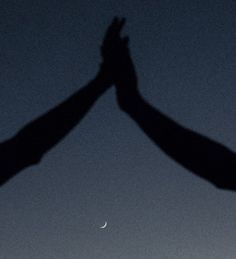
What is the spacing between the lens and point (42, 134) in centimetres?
141

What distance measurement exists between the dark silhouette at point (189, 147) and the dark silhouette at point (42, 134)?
269 millimetres

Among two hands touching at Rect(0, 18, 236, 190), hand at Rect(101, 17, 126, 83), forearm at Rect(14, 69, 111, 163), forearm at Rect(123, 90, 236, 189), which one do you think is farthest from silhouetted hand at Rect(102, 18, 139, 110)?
forearm at Rect(123, 90, 236, 189)

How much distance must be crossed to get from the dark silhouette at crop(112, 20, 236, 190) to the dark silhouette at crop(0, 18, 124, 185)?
269 mm

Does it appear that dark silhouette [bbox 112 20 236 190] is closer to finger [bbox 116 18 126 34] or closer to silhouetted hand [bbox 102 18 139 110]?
silhouetted hand [bbox 102 18 139 110]

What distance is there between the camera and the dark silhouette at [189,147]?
123 cm

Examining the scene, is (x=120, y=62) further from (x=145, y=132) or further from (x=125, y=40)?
(x=145, y=132)

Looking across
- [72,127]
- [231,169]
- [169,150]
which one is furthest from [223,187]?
[72,127]

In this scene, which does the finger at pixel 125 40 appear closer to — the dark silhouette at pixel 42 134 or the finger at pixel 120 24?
the finger at pixel 120 24

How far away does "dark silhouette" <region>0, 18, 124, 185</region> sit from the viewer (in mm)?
1294

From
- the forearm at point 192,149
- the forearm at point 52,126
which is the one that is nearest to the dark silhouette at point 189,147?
the forearm at point 192,149

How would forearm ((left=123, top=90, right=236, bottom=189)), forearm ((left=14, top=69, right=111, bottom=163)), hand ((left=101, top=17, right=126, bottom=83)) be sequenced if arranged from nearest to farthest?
forearm ((left=123, top=90, right=236, bottom=189)) < forearm ((left=14, top=69, right=111, bottom=163)) < hand ((left=101, top=17, right=126, bottom=83))

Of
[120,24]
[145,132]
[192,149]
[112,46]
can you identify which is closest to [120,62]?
[112,46]

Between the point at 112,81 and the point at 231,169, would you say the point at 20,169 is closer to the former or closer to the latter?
the point at 231,169

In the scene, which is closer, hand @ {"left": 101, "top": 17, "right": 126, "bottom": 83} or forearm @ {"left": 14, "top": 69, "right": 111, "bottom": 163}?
forearm @ {"left": 14, "top": 69, "right": 111, "bottom": 163}
